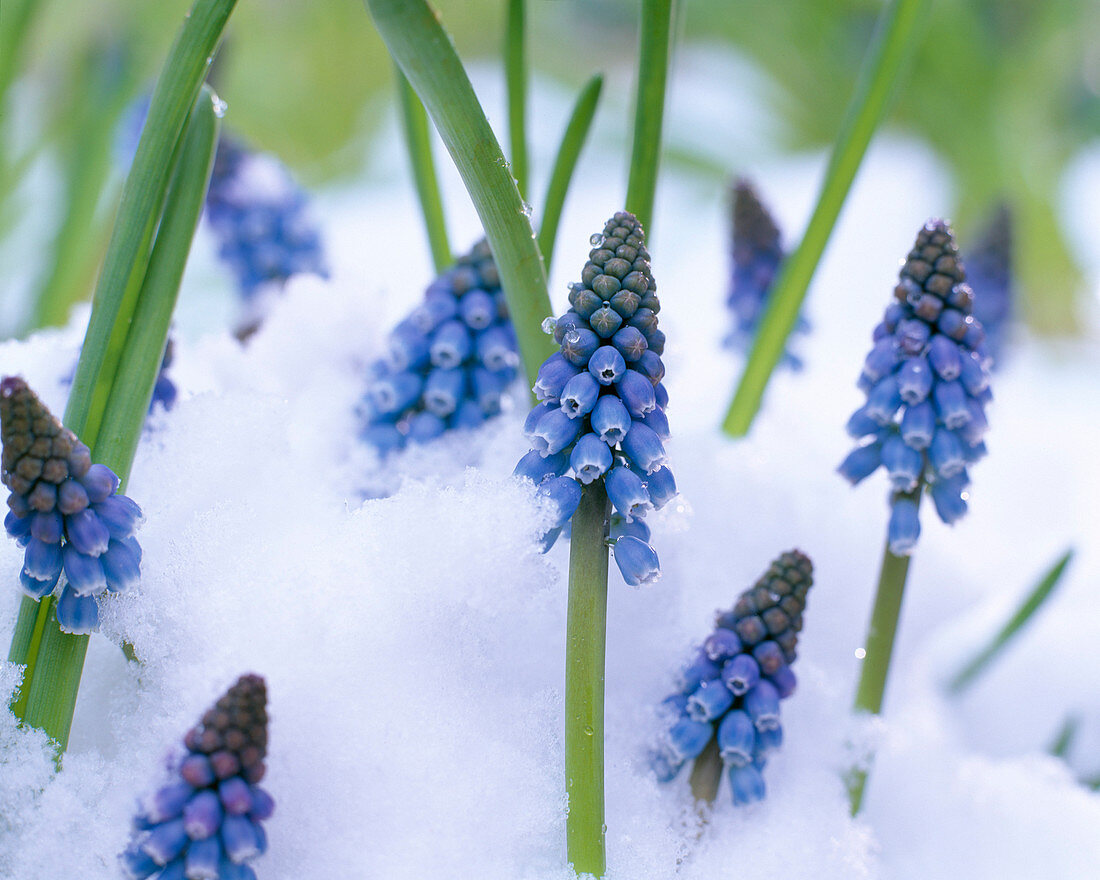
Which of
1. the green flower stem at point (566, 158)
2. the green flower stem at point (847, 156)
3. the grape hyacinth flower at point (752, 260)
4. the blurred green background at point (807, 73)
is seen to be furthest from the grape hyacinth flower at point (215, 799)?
the blurred green background at point (807, 73)

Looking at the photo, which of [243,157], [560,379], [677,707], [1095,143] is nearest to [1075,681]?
[677,707]

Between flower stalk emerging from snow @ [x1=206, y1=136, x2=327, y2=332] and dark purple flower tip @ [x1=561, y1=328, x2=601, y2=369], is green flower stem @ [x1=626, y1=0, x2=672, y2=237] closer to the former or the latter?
dark purple flower tip @ [x1=561, y1=328, x2=601, y2=369]

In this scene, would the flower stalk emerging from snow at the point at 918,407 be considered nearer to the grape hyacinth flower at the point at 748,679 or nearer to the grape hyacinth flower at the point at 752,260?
the grape hyacinth flower at the point at 748,679

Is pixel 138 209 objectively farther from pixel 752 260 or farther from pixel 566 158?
pixel 752 260

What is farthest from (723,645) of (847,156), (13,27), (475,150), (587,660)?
(13,27)

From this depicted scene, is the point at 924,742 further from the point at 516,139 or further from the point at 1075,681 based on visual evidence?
the point at 516,139

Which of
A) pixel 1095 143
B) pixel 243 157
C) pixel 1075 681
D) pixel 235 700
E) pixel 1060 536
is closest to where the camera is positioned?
pixel 235 700
